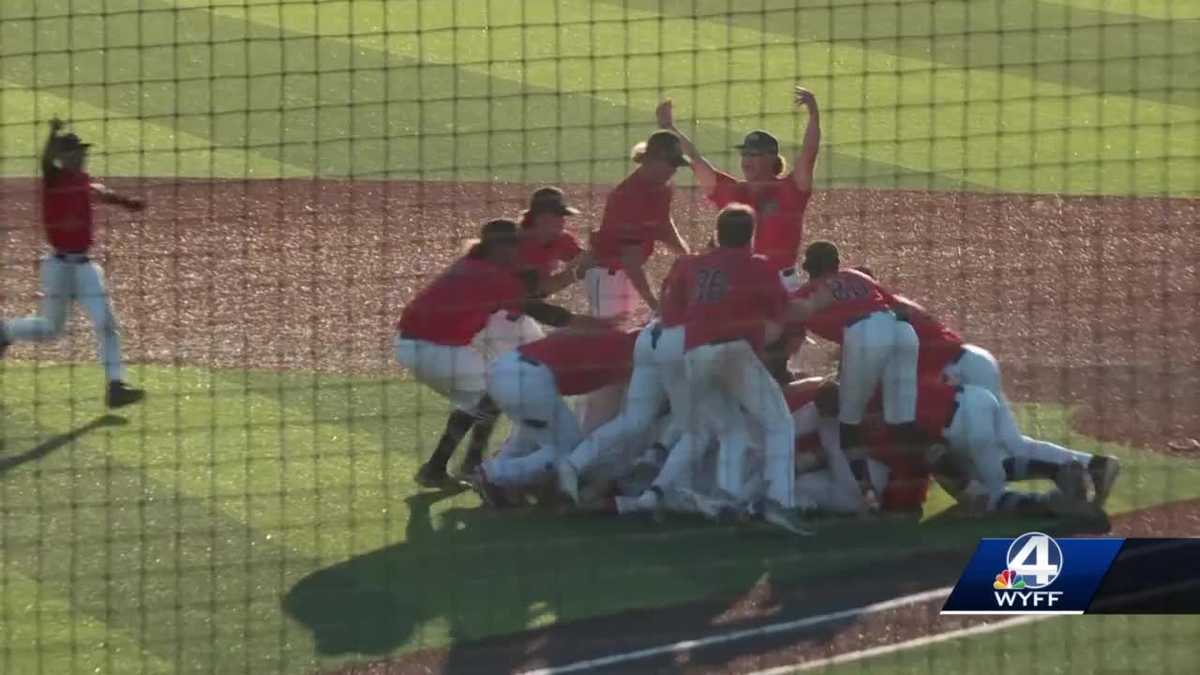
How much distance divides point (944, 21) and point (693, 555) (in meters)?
9.62

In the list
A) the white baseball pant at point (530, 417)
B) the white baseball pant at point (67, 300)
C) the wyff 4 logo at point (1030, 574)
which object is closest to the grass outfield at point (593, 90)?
the white baseball pant at point (67, 300)

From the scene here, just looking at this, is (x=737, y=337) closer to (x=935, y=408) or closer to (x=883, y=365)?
(x=883, y=365)

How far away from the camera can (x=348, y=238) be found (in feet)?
36.4

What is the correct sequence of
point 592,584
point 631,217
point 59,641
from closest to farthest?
point 59,641 < point 592,584 < point 631,217

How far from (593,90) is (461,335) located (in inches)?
211

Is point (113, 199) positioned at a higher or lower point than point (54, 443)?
higher

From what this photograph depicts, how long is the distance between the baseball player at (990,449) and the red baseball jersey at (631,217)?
1565mm

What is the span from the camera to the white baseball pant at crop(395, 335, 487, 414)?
7531mm

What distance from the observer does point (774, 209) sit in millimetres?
8406

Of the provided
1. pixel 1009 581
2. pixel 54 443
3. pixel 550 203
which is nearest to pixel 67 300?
pixel 54 443

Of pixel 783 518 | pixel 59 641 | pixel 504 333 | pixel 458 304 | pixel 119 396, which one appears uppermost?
pixel 458 304

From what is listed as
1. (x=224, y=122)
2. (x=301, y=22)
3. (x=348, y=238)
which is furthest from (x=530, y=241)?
(x=301, y=22)

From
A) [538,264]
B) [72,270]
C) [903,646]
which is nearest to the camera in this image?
[903,646]

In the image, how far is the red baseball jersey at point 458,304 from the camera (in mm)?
7449
